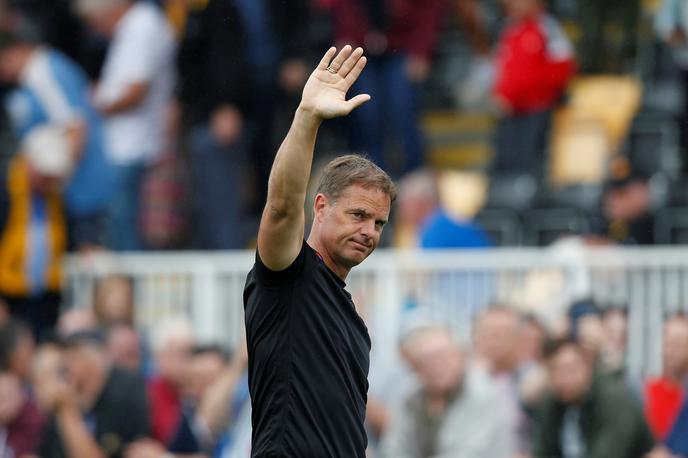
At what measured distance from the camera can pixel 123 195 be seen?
1209cm

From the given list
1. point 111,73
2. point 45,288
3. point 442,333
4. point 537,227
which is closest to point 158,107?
point 111,73

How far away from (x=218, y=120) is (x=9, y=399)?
2728 millimetres

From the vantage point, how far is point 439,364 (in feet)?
29.7

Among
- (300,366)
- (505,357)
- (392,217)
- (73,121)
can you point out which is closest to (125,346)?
(73,121)

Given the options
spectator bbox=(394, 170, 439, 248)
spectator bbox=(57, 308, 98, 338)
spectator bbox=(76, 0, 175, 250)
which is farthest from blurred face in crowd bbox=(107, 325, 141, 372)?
spectator bbox=(394, 170, 439, 248)

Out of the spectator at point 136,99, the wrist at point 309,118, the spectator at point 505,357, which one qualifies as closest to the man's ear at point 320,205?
the wrist at point 309,118

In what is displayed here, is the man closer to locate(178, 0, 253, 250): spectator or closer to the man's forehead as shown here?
the man's forehead

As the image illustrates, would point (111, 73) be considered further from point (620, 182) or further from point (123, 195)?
point (620, 182)

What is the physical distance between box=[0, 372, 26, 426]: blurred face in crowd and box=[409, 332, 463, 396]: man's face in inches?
110

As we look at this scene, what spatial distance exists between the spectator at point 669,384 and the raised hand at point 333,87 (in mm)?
4229

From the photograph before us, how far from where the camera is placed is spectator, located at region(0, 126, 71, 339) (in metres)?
11.6

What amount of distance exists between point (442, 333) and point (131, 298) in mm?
2857

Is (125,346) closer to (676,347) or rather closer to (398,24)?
(398,24)

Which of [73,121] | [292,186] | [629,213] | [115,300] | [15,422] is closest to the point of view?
[292,186]
